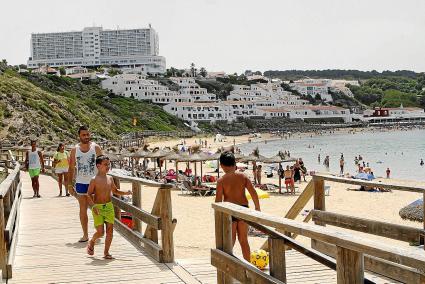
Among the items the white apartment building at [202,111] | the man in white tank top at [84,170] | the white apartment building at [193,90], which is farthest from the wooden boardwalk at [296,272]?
the white apartment building at [193,90]

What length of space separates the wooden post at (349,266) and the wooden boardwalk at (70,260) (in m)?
2.72

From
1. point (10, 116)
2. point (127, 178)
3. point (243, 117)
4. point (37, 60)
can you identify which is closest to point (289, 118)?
point (243, 117)

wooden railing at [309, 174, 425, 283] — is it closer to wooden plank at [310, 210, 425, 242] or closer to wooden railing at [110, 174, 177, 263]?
wooden plank at [310, 210, 425, 242]

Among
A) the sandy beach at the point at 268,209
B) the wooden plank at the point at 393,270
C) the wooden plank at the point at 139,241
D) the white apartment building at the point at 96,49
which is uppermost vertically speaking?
the white apartment building at the point at 96,49

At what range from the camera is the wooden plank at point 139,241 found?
6.33 metres

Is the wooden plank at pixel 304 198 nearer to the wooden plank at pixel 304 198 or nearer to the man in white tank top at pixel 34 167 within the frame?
the wooden plank at pixel 304 198

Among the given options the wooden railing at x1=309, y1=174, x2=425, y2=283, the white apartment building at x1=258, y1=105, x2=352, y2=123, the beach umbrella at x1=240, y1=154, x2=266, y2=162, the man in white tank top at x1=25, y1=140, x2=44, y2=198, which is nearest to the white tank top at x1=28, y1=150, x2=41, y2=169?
the man in white tank top at x1=25, y1=140, x2=44, y2=198

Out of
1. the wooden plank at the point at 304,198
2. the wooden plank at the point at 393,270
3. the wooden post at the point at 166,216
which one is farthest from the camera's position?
the wooden plank at the point at 304,198

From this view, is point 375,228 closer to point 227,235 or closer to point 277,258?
point 227,235

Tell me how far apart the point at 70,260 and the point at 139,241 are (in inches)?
37.3

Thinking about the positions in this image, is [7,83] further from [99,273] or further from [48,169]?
[99,273]

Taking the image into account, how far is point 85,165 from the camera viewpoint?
766 centimetres

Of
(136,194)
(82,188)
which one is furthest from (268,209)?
(136,194)

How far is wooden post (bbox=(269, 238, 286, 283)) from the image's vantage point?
11.8 ft
